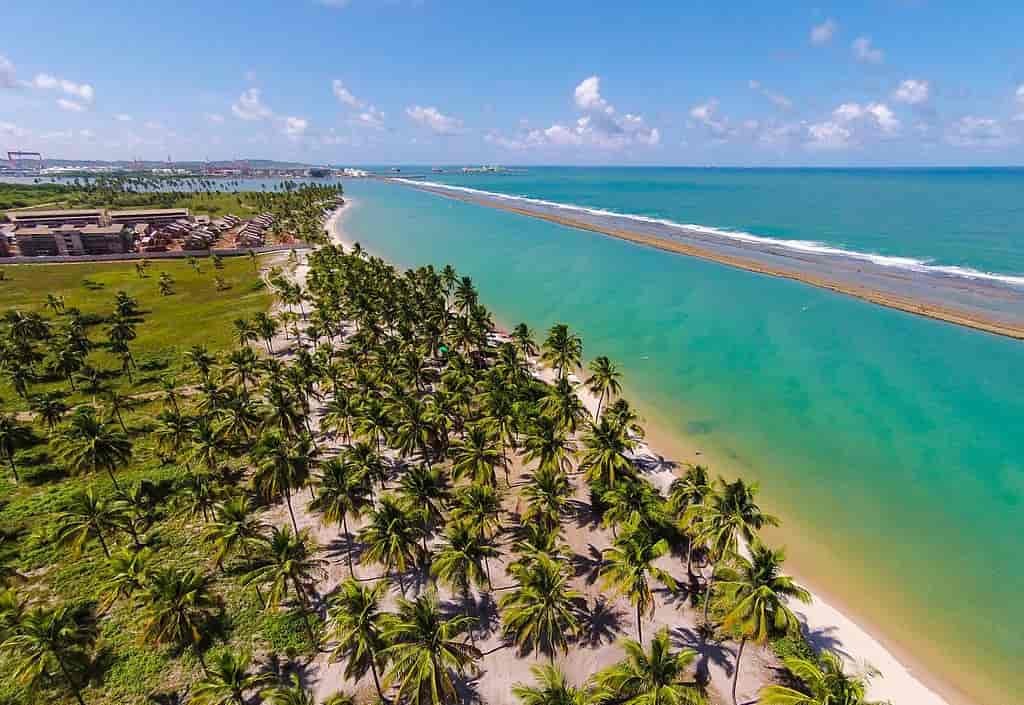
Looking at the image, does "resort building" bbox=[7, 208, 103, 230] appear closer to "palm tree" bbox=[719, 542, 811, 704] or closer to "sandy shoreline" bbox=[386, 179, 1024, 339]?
"sandy shoreline" bbox=[386, 179, 1024, 339]

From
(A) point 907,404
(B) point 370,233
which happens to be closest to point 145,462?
(A) point 907,404

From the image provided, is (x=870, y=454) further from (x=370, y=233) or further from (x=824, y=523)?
(x=370, y=233)

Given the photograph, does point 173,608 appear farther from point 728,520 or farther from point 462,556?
point 728,520

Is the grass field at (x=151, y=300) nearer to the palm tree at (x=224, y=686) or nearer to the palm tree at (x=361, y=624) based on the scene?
the palm tree at (x=224, y=686)

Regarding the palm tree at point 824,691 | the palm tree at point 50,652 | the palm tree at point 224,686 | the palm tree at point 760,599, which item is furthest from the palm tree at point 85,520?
the palm tree at point 824,691

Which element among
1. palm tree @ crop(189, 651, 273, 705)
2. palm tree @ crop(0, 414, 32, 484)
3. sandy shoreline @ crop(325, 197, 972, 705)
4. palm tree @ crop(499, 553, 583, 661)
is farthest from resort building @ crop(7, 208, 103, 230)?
sandy shoreline @ crop(325, 197, 972, 705)

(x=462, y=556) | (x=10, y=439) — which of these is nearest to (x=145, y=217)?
(x=10, y=439)
